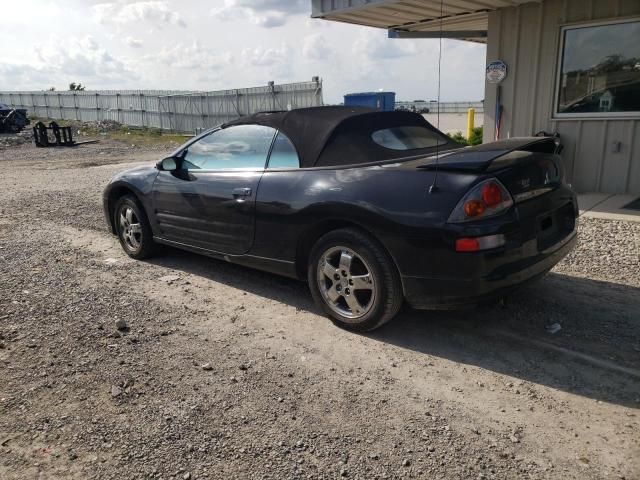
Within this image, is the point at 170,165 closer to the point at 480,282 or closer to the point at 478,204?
the point at 478,204

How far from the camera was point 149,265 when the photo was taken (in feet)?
17.6

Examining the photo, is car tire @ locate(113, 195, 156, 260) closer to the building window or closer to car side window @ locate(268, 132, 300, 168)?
car side window @ locate(268, 132, 300, 168)

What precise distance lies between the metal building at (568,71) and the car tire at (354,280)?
523 cm

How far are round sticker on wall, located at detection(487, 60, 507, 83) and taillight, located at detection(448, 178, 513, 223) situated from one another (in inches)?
237

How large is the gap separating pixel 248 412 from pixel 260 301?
1632 millimetres

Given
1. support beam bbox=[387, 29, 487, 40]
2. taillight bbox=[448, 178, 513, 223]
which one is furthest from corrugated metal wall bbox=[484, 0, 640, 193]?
taillight bbox=[448, 178, 513, 223]

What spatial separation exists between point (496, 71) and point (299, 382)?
280 inches

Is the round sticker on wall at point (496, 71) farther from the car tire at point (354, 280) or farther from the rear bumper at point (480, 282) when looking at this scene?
the car tire at point (354, 280)

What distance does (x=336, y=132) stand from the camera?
3.91m

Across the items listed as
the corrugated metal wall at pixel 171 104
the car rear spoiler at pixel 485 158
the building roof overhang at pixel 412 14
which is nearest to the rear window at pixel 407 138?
the car rear spoiler at pixel 485 158

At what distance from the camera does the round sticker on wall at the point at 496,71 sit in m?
8.27

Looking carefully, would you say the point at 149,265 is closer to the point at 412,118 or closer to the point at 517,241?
the point at 412,118

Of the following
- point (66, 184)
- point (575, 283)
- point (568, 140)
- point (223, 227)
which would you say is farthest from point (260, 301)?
point (66, 184)

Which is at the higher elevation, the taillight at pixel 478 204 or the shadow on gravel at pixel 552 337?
the taillight at pixel 478 204
